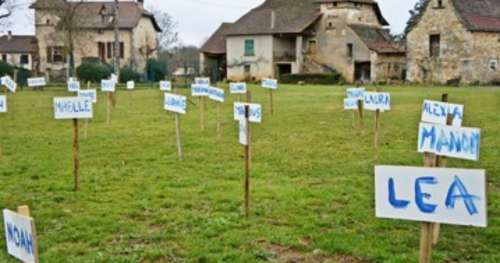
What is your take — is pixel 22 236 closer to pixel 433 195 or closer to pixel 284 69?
pixel 433 195

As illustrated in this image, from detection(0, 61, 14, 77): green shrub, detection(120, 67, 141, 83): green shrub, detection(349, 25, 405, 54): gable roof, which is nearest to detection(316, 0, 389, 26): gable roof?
detection(349, 25, 405, 54): gable roof

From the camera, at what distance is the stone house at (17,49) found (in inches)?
2915

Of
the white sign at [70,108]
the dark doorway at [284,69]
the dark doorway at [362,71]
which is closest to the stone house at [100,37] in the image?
the dark doorway at [284,69]

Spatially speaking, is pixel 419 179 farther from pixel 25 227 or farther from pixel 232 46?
pixel 232 46

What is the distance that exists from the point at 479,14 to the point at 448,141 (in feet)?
170

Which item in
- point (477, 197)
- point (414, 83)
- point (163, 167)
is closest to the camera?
point (477, 197)

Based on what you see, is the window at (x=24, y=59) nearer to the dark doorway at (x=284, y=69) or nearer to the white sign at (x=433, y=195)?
the dark doorway at (x=284, y=69)

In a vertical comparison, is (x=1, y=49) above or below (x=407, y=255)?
above

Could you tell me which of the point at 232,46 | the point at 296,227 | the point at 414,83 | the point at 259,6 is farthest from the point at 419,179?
the point at 259,6

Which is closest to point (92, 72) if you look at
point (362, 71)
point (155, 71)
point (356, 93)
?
point (155, 71)

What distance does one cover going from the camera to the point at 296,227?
7.63 metres

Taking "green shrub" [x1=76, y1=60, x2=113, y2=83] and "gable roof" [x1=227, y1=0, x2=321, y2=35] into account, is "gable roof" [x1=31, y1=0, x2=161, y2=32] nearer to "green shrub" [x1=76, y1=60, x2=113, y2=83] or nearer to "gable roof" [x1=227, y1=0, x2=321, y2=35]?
"gable roof" [x1=227, y1=0, x2=321, y2=35]

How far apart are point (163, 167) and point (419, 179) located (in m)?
8.40

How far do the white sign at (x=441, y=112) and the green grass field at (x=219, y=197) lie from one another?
117 cm
